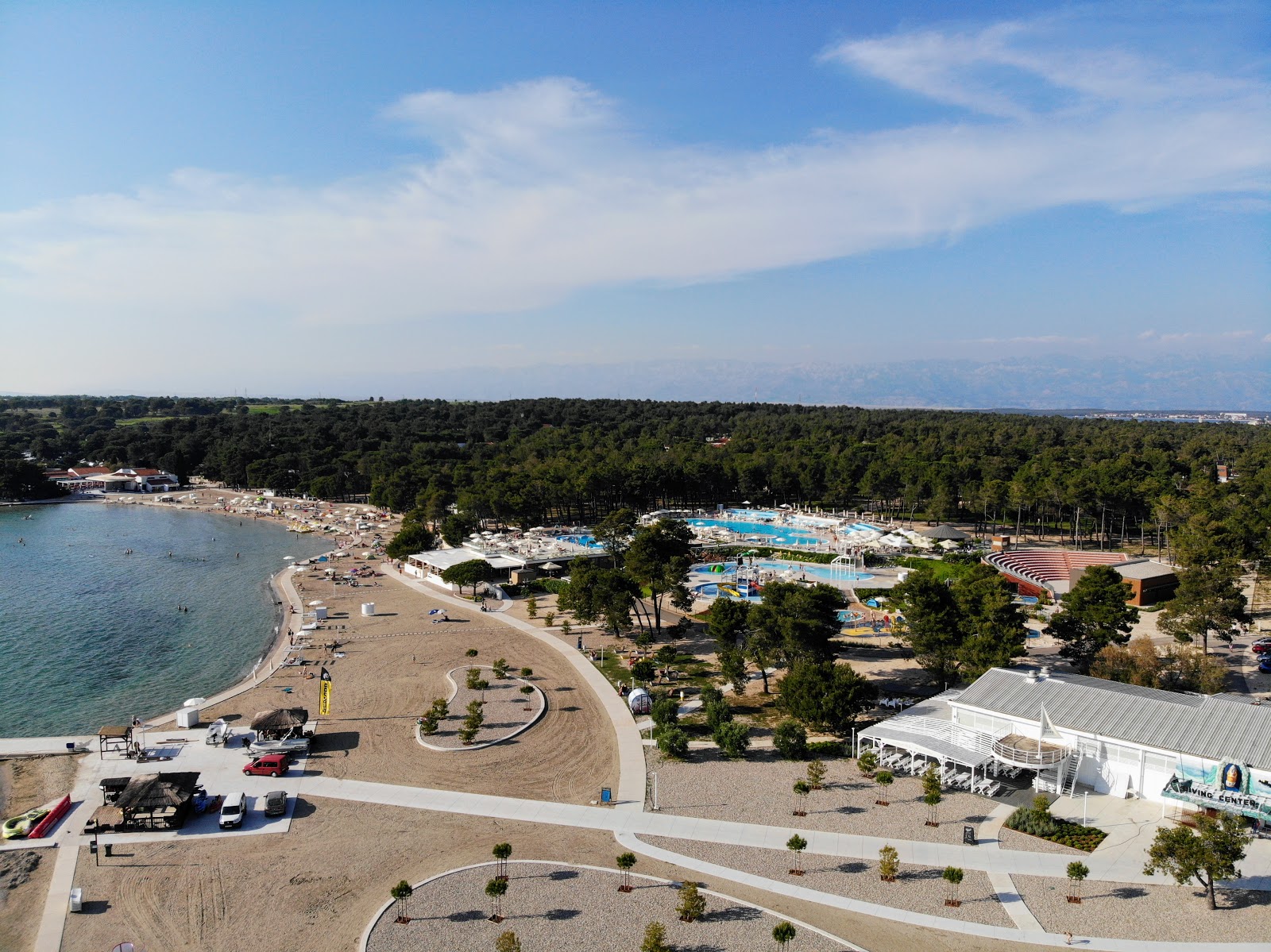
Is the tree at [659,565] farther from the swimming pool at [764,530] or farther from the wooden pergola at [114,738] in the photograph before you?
the swimming pool at [764,530]

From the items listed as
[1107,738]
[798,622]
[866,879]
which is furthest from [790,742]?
[1107,738]

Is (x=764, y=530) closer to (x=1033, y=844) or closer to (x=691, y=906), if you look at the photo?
(x=1033, y=844)

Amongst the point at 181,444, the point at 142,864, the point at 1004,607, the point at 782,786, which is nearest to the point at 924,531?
the point at 1004,607

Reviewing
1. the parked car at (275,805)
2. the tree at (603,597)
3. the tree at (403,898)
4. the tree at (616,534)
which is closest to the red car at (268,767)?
the parked car at (275,805)

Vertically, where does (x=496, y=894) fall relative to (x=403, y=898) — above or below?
above

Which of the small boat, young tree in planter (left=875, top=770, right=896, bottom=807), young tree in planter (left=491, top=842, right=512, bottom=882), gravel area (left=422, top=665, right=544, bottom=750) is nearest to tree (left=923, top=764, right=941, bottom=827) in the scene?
young tree in planter (left=875, top=770, right=896, bottom=807)

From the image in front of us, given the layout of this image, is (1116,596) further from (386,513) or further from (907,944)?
(386,513)
